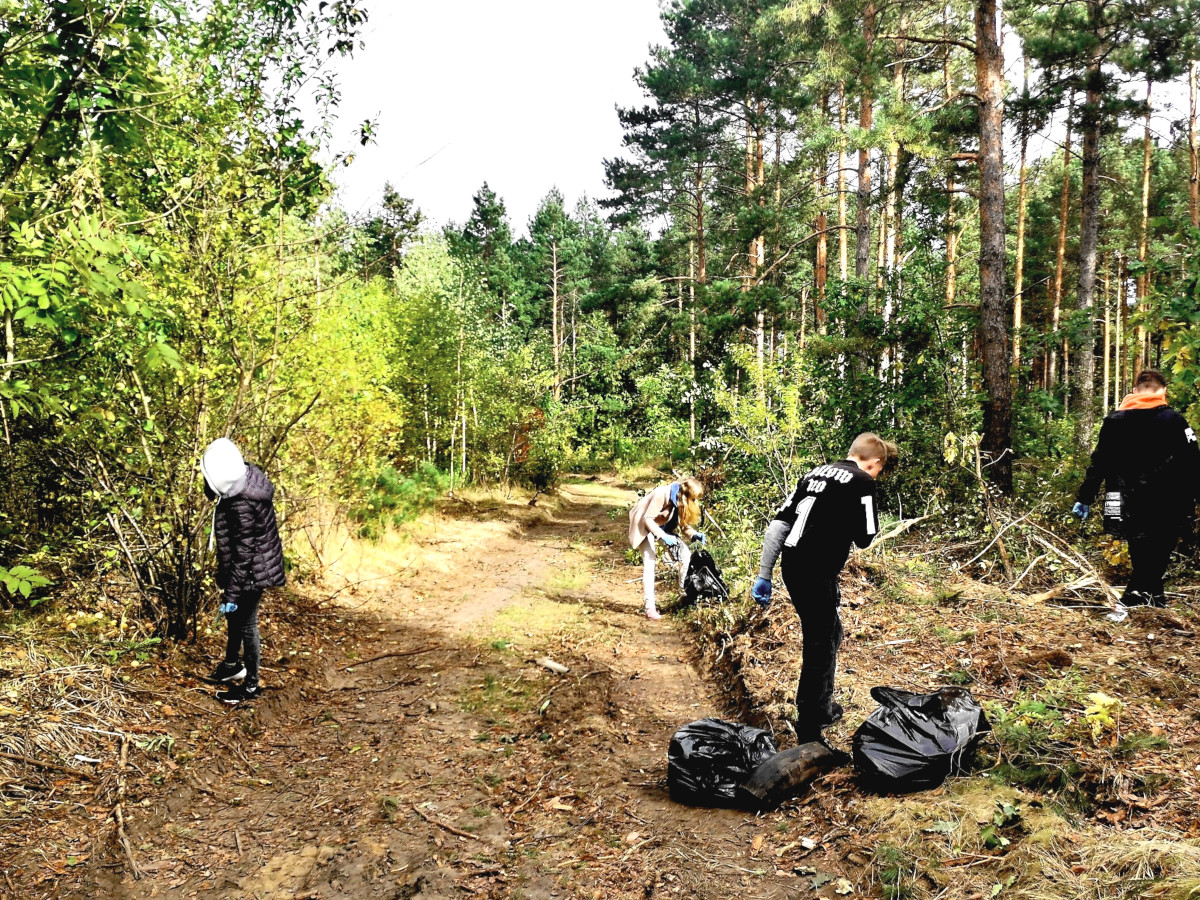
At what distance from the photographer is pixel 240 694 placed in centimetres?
549

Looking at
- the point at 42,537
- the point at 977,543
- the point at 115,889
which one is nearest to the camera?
the point at 115,889

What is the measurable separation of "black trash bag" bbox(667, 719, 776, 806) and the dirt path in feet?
0.30

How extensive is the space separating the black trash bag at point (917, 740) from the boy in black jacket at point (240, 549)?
4355 mm

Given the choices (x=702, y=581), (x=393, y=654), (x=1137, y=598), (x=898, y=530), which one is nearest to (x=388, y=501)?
(x=393, y=654)

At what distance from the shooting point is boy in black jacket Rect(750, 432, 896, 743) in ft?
13.7

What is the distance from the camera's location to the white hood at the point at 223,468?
202 inches

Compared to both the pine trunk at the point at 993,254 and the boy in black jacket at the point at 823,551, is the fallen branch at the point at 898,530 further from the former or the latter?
the boy in black jacket at the point at 823,551

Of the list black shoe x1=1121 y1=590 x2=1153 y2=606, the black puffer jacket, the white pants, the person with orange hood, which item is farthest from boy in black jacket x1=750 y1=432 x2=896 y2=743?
the white pants

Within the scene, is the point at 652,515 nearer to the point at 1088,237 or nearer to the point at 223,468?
the point at 223,468

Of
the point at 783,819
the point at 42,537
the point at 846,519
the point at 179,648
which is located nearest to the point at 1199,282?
the point at 846,519

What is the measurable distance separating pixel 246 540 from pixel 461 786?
250cm

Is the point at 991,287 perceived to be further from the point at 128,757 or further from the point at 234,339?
the point at 128,757

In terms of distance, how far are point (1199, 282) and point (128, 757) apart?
8.59 m

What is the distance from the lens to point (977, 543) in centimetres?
780
